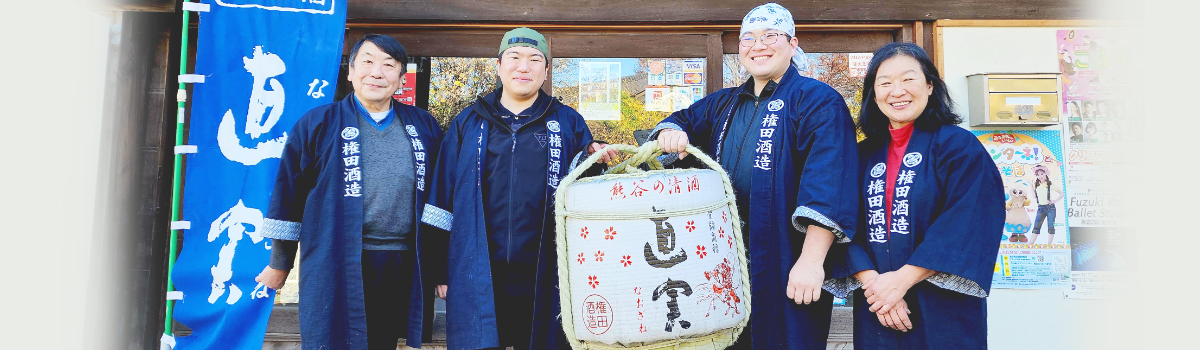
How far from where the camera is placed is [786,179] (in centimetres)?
231

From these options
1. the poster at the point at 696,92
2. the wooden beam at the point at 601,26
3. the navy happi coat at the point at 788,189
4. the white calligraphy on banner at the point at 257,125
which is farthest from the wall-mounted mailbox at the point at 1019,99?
the white calligraphy on banner at the point at 257,125

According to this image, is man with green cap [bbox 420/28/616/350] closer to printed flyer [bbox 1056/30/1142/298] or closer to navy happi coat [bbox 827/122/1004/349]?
navy happi coat [bbox 827/122/1004/349]

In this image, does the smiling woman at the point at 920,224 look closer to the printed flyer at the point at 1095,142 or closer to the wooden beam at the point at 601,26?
the wooden beam at the point at 601,26

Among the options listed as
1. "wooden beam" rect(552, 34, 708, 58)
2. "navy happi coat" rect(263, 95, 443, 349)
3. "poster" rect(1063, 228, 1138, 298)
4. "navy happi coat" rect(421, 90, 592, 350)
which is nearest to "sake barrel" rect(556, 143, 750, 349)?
"navy happi coat" rect(421, 90, 592, 350)

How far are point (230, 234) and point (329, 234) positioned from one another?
4.88ft

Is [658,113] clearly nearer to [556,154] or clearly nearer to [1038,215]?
[556,154]

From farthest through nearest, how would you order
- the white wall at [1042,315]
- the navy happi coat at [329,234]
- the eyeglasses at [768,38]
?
the white wall at [1042,315], the navy happi coat at [329,234], the eyeglasses at [768,38]

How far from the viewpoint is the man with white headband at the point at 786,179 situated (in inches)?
85.5

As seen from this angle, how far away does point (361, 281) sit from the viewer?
8.70 feet

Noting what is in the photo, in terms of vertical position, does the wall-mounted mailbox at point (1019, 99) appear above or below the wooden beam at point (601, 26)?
below

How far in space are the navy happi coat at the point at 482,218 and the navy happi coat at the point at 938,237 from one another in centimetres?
121

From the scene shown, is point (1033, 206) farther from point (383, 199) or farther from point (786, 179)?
point (383, 199)

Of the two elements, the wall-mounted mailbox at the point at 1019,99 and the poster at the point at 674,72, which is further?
the poster at the point at 674,72

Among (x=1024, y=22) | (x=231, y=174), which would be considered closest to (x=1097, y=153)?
(x=1024, y=22)
